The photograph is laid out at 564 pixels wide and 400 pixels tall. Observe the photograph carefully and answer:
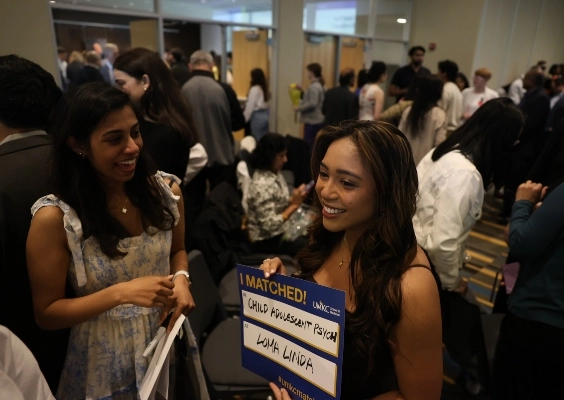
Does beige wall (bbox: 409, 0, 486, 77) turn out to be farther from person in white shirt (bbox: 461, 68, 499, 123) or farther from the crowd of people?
the crowd of people

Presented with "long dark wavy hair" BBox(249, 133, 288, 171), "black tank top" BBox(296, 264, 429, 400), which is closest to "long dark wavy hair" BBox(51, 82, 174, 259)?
"black tank top" BBox(296, 264, 429, 400)

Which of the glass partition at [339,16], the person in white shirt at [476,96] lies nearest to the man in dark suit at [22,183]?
the person in white shirt at [476,96]

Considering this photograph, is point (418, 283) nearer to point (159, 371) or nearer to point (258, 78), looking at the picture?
point (159, 371)

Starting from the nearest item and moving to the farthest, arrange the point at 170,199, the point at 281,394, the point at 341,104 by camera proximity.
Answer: the point at 281,394
the point at 170,199
the point at 341,104

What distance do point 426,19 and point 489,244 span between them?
5640 mm

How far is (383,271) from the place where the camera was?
0.94m

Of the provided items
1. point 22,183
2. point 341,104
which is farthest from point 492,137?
point 341,104

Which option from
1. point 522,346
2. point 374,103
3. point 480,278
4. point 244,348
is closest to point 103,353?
point 244,348

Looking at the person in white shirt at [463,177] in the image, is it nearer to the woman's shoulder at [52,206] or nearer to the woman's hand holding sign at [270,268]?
the woman's hand holding sign at [270,268]

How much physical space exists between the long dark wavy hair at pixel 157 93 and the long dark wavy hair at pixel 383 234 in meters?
1.09

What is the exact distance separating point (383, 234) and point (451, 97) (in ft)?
14.5

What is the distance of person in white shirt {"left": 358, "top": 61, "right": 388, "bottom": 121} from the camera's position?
4938 mm

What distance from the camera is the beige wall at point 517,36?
7.94 m

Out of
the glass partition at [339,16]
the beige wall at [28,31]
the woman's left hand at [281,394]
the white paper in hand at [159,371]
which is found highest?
the glass partition at [339,16]
